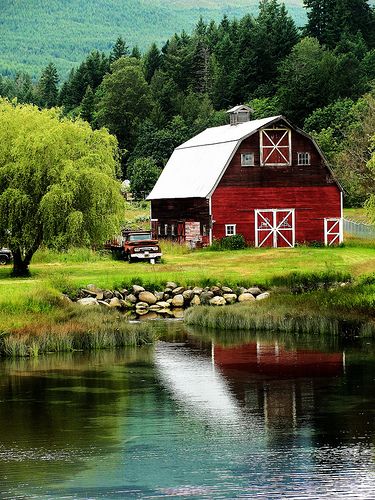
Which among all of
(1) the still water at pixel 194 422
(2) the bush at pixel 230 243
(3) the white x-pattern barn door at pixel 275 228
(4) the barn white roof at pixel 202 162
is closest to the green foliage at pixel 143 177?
(4) the barn white roof at pixel 202 162

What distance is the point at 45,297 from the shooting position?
40969mm

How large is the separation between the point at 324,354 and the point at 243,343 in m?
3.78

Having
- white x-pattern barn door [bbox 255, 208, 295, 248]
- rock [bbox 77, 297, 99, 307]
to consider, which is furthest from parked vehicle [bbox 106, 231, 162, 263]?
rock [bbox 77, 297, 99, 307]

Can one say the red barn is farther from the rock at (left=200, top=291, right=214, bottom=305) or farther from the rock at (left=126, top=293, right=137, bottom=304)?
the rock at (left=126, top=293, right=137, bottom=304)

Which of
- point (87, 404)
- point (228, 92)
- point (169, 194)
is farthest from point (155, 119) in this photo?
point (87, 404)

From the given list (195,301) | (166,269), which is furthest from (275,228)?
(195,301)

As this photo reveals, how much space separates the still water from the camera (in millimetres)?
22641

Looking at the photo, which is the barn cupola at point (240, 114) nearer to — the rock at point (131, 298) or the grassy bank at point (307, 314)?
the rock at point (131, 298)

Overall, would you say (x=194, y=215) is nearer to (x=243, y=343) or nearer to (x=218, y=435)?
(x=243, y=343)

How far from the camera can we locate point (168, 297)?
51.6 metres

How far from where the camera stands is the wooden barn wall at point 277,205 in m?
70.4

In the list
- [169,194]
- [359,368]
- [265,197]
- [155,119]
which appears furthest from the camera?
[155,119]

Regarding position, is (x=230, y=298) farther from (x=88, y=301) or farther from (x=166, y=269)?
(x=166, y=269)

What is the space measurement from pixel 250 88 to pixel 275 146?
75.8 m
